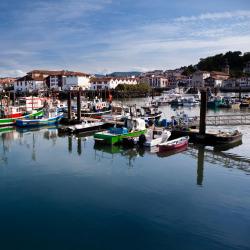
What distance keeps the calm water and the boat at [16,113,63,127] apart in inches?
459

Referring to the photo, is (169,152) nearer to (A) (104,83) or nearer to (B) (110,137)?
(B) (110,137)

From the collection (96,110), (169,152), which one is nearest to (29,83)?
(96,110)

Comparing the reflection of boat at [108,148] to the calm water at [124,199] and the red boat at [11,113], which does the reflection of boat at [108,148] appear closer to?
the calm water at [124,199]

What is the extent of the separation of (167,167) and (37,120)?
19759mm

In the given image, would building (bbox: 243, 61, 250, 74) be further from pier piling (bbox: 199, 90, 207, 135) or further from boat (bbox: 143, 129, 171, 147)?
boat (bbox: 143, 129, 171, 147)

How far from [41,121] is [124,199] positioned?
22883 mm

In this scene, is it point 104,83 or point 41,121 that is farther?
point 104,83

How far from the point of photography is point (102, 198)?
13.0 meters

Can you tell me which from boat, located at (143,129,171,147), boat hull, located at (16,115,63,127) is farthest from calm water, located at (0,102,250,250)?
boat hull, located at (16,115,63,127)

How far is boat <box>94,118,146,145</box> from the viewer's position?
74.6 ft

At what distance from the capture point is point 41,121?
111 ft

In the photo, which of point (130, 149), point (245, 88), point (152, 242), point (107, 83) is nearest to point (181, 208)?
point (152, 242)

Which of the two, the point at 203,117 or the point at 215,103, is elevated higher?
the point at 203,117

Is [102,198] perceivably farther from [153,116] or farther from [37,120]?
[153,116]
